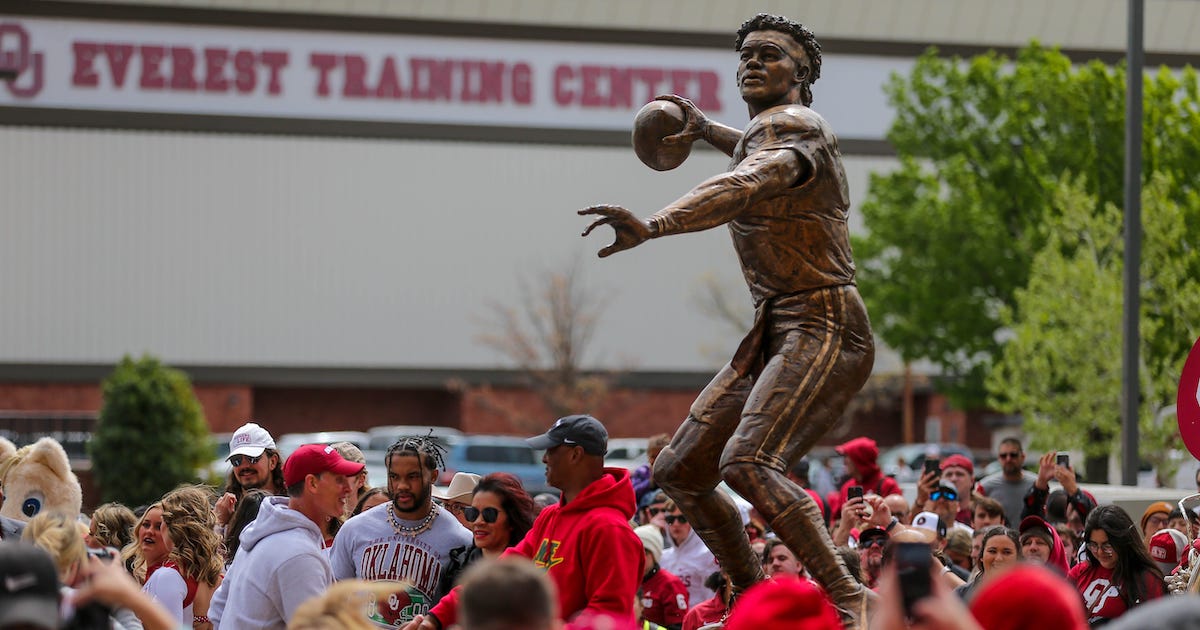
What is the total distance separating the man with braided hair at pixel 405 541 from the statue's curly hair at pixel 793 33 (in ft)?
8.30

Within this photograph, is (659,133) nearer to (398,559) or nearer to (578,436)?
(578,436)

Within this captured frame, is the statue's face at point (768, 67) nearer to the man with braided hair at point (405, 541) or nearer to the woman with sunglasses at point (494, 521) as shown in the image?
the woman with sunglasses at point (494, 521)

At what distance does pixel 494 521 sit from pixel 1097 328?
20.3 meters

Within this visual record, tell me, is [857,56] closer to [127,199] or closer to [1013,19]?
[1013,19]

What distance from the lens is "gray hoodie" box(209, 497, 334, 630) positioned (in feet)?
21.3

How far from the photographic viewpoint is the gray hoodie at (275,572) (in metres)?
6.50

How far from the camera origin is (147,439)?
3291 centimetres

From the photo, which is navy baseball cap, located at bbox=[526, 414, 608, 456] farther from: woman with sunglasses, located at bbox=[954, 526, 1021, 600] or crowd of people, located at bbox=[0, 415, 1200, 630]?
woman with sunglasses, located at bbox=[954, 526, 1021, 600]

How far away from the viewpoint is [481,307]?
47406 mm

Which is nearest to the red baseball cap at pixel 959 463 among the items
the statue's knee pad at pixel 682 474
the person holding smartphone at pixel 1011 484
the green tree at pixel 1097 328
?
the person holding smartphone at pixel 1011 484

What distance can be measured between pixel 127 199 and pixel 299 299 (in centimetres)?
540

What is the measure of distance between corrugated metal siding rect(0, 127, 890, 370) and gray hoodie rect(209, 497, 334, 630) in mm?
39245

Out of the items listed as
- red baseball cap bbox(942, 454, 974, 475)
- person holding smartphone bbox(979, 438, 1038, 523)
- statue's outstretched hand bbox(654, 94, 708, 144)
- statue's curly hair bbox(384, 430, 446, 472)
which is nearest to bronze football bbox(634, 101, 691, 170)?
statue's outstretched hand bbox(654, 94, 708, 144)

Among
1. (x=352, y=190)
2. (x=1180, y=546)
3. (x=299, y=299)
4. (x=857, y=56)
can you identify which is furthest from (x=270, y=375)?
(x=1180, y=546)
